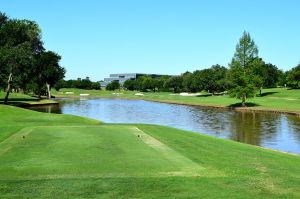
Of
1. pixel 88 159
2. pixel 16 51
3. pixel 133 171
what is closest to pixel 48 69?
pixel 16 51

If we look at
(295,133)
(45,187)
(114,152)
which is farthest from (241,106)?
(45,187)

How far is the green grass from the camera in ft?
39.0

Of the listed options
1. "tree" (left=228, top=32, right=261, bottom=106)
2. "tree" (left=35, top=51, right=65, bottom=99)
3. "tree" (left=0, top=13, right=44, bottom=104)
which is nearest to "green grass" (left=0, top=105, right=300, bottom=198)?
"tree" (left=0, top=13, right=44, bottom=104)

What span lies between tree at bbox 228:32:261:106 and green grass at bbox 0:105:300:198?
251 ft

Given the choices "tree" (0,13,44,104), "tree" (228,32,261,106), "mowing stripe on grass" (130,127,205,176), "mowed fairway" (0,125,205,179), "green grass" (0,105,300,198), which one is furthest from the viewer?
"tree" (228,32,261,106)

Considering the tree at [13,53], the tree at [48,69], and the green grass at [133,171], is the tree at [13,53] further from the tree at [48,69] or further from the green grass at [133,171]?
the green grass at [133,171]

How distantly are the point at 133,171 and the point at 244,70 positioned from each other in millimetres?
89702

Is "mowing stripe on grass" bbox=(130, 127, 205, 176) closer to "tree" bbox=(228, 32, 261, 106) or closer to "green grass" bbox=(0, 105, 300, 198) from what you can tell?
"green grass" bbox=(0, 105, 300, 198)

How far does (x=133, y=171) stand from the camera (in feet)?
46.2

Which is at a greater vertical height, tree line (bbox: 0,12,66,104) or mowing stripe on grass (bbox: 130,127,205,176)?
tree line (bbox: 0,12,66,104)

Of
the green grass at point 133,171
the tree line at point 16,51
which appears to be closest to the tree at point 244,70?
the tree line at point 16,51

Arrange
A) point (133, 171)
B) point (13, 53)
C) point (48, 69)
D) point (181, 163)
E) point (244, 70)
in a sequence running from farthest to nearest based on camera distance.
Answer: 1. point (48, 69)
2. point (244, 70)
3. point (13, 53)
4. point (181, 163)
5. point (133, 171)

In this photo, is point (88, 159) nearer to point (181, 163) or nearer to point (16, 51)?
point (181, 163)

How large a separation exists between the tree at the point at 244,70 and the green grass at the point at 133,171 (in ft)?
251
